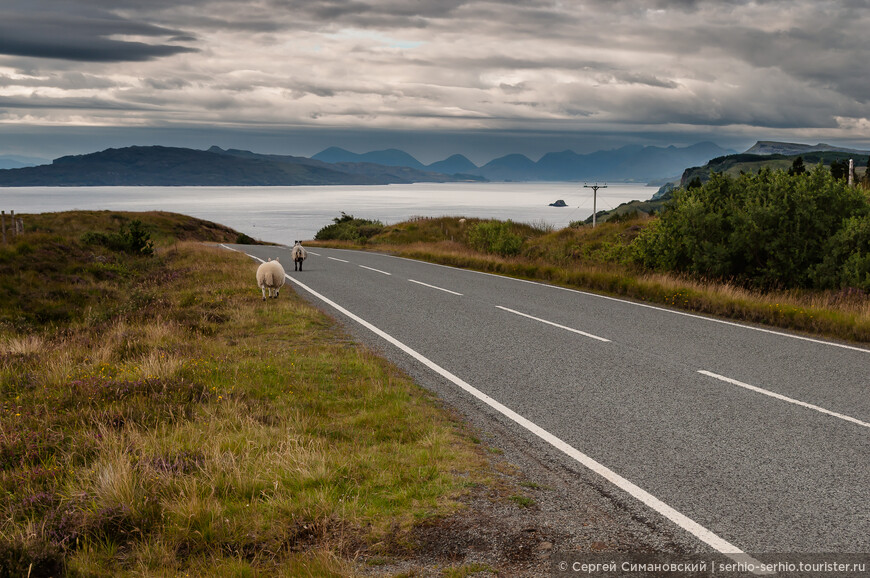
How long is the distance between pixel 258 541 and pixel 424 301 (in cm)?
1062

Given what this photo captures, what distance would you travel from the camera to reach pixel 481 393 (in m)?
7.21

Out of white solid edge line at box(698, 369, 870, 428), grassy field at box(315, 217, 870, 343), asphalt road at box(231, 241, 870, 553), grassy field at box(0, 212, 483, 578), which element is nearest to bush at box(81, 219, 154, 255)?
grassy field at box(315, 217, 870, 343)

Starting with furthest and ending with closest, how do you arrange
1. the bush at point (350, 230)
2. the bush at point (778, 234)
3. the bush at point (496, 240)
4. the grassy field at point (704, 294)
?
the bush at point (350, 230)
the bush at point (496, 240)
the bush at point (778, 234)
the grassy field at point (704, 294)

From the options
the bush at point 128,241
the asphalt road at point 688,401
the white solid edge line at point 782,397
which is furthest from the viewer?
the bush at point 128,241

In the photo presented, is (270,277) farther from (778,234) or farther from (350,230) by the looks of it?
(350,230)

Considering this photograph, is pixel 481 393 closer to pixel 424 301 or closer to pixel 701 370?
pixel 701 370

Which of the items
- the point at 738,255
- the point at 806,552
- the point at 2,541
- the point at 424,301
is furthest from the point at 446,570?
the point at 738,255

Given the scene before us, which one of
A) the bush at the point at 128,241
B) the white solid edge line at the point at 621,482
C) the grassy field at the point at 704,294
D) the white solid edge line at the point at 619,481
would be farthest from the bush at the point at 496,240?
the white solid edge line at the point at 621,482

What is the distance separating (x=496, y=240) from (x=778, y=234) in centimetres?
1945

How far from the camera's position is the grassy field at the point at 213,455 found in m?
3.72

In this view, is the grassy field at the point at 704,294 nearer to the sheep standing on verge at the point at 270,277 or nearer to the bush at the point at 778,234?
the bush at the point at 778,234

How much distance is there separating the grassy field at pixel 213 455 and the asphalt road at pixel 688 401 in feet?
4.02

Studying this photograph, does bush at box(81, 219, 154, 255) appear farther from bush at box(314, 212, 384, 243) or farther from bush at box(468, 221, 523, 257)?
bush at box(314, 212, 384, 243)

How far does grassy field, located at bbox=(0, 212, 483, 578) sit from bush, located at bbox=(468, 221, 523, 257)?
2305 cm
